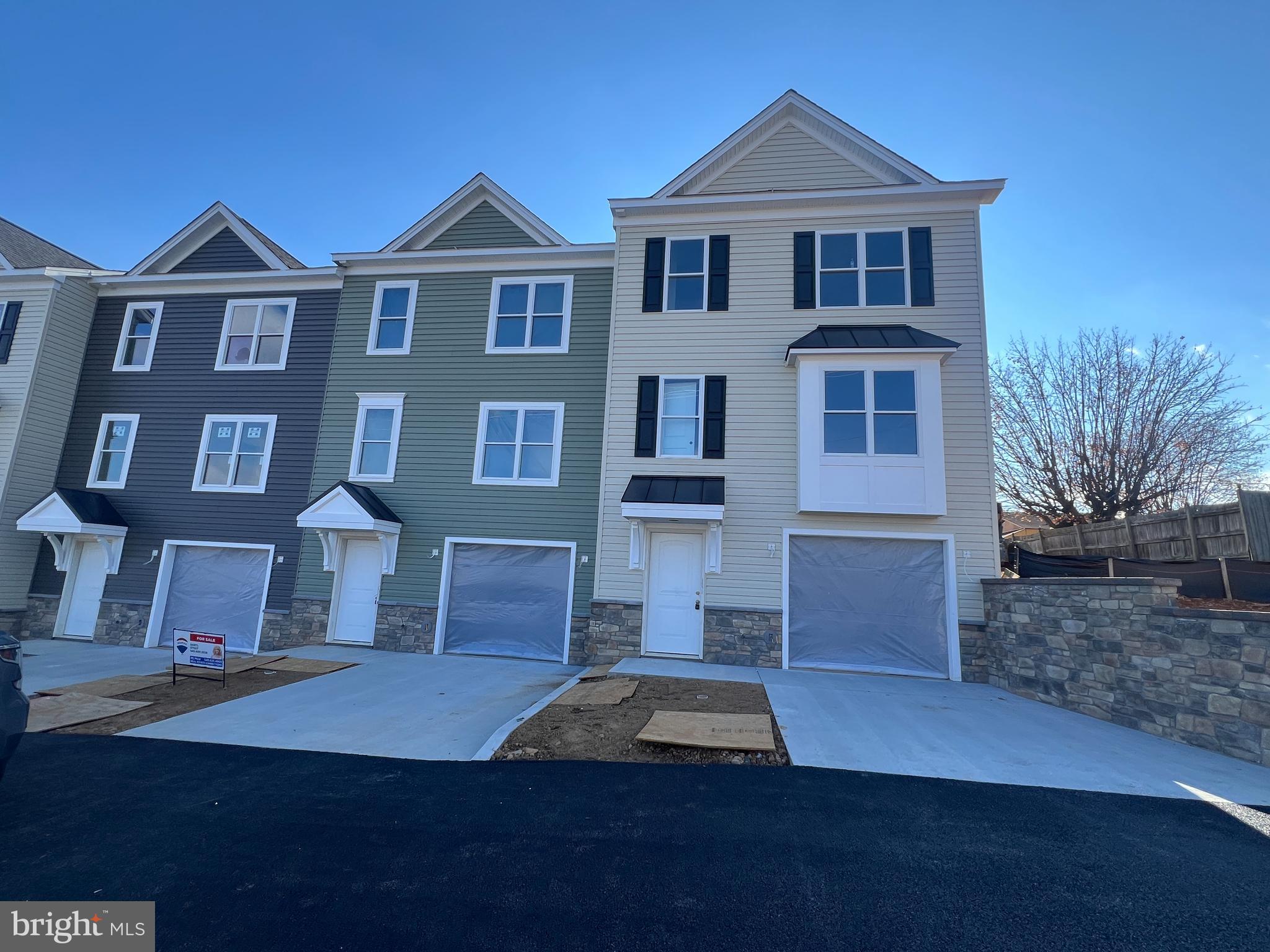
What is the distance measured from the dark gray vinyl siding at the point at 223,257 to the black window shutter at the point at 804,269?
12450 mm

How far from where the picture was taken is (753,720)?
6258 millimetres

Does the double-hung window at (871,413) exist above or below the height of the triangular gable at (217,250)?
below

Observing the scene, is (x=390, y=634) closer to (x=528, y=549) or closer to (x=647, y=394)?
(x=528, y=549)

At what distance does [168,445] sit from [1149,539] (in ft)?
64.6

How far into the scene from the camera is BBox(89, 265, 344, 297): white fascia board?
13359 millimetres

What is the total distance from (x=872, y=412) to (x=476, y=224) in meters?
Answer: 9.51

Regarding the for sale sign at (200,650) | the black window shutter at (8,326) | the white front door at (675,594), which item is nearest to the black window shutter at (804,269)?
the white front door at (675,594)

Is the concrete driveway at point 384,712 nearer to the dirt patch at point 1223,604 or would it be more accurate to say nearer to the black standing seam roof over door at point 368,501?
the black standing seam roof over door at point 368,501

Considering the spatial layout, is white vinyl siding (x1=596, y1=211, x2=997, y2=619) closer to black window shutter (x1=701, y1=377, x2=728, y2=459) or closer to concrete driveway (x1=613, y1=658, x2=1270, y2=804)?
black window shutter (x1=701, y1=377, x2=728, y2=459)

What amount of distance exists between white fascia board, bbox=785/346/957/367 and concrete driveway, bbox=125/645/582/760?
6.90m

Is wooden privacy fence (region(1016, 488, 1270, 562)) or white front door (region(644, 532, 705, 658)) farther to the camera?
white front door (region(644, 532, 705, 658))

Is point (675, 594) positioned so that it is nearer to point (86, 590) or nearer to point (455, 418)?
point (455, 418)

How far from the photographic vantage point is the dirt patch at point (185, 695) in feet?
21.4

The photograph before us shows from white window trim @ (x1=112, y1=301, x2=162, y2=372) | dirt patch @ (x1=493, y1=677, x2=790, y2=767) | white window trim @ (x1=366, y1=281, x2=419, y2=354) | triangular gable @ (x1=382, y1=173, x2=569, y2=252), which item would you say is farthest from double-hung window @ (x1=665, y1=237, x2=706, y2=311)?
white window trim @ (x1=112, y1=301, x2=162, y2=372)
